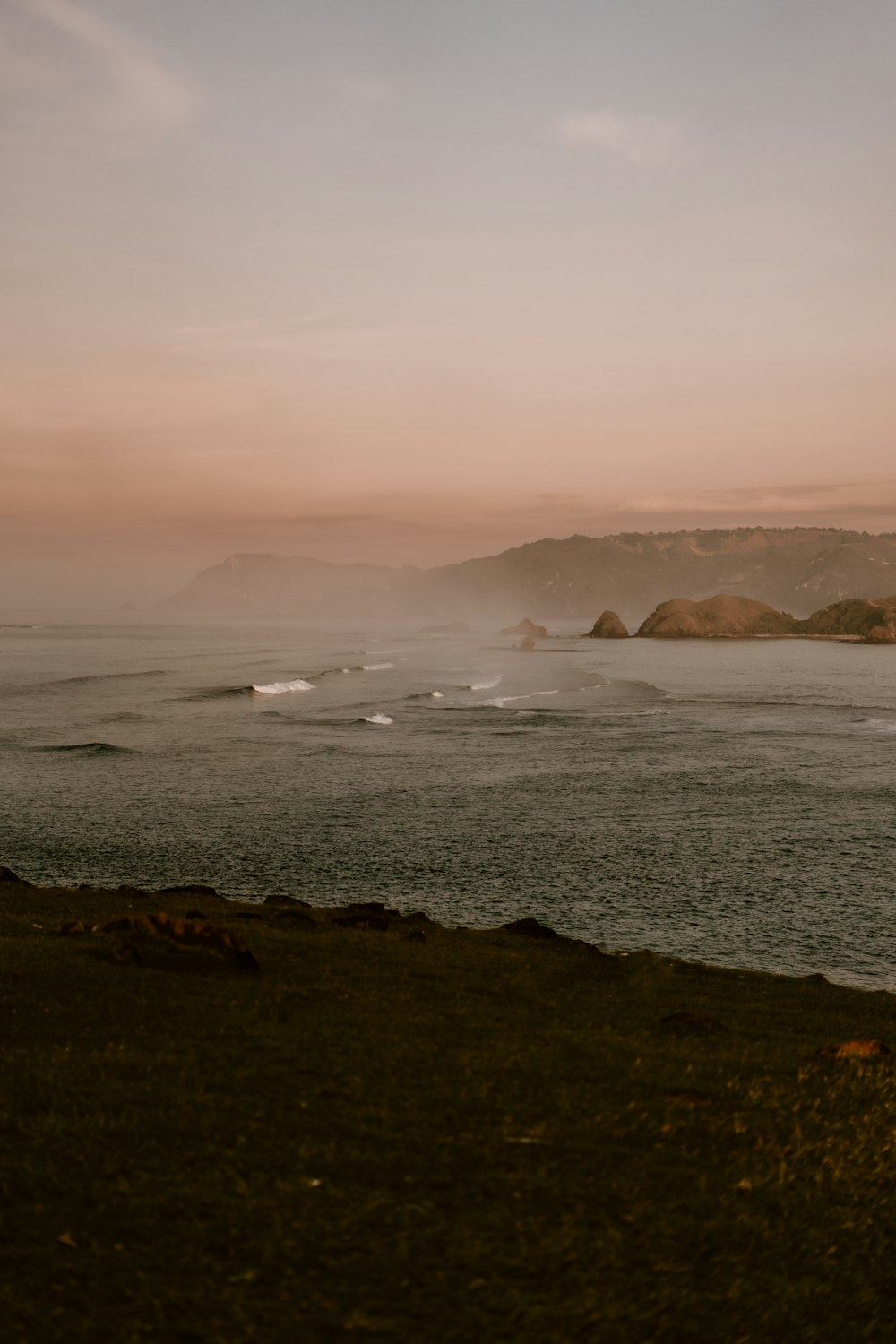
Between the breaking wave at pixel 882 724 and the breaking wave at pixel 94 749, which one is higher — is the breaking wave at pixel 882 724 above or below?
below

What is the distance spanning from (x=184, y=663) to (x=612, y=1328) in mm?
164300

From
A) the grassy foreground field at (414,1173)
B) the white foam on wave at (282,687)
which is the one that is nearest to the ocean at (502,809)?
the white foam on wave at (282,687)

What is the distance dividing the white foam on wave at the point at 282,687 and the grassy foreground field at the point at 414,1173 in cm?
10156

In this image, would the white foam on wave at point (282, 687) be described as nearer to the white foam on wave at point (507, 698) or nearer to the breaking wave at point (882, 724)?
the white foam on wave at point (507, 698)

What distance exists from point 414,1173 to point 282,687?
380 feet

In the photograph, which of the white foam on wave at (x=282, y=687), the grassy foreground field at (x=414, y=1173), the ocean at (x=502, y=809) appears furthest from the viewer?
the white foam on wave at (x=282, y=687)

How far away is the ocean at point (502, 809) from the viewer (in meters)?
36.9

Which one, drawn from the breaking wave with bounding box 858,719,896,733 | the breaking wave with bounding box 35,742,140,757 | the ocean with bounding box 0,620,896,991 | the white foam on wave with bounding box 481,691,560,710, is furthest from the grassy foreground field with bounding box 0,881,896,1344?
the white foam on wave with bounding box 481,691,560,710

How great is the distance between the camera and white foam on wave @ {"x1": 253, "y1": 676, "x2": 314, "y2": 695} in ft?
388

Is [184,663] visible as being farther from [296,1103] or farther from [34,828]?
[296,1103]

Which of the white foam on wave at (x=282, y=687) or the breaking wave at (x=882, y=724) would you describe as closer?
the breaking wave at (x=882, y=724)

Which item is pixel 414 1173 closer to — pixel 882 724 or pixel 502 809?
pixel 502 809

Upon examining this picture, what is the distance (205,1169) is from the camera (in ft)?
32.4

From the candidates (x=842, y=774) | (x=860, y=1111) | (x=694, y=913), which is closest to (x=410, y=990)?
(x=860, y=1111)
